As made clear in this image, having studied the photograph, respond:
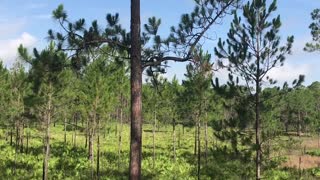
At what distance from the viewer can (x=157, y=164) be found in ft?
108

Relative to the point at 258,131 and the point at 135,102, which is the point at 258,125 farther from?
the point at 135,102

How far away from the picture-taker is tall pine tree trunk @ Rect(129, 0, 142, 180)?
7234mm

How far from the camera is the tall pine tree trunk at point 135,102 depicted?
23.7 ft

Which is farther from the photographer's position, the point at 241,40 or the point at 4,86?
the point at 4,86

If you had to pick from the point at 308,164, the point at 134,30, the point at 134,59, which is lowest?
the point at 308,164

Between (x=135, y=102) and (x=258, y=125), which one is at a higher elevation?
(x=135, y=102)

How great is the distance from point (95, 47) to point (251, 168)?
33.2 feet

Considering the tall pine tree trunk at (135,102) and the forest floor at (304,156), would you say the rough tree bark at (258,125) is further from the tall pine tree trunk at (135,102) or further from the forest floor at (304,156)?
the tall pine tree trunk at (135,102)

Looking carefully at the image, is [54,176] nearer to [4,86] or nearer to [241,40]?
[4,86]

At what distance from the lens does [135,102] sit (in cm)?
725

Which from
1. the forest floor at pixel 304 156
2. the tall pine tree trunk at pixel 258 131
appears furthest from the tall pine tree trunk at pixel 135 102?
the forest floor at pixel 304 156

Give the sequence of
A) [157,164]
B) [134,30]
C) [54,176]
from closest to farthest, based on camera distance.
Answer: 1. [134,30]
2. [54,176]
3. [157,164]

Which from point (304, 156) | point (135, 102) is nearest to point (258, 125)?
point (135, 102)

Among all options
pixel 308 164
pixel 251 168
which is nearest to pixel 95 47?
pixel 251 168
